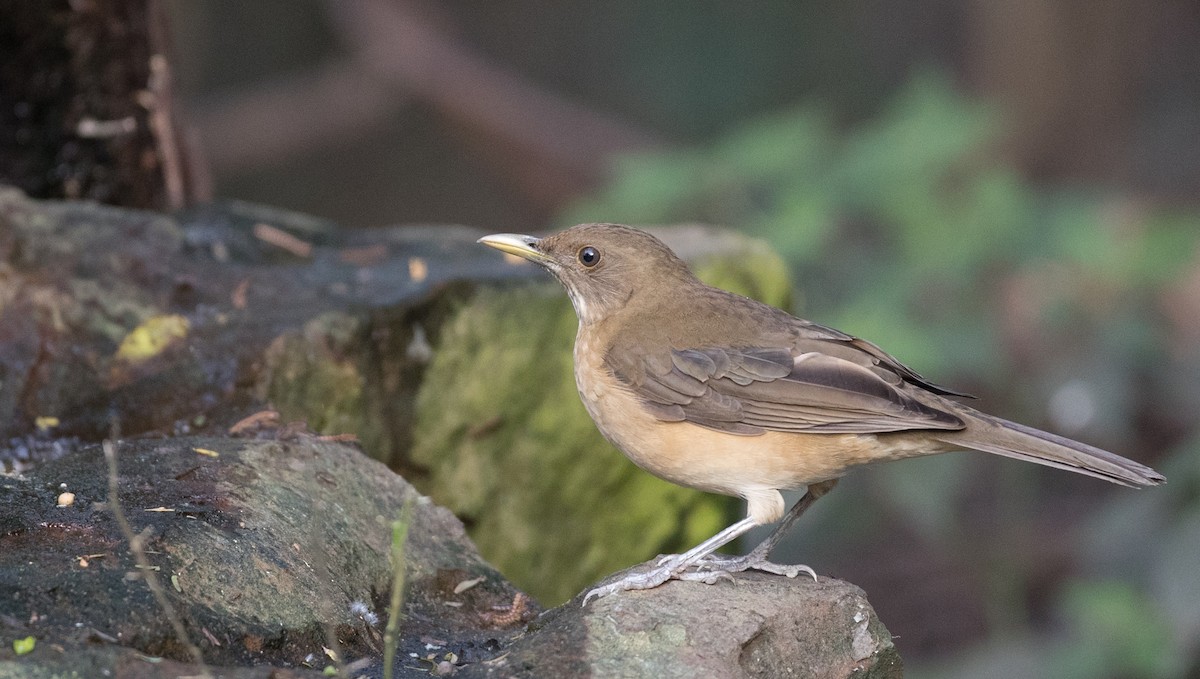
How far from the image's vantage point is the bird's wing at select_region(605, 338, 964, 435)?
380 centimetres

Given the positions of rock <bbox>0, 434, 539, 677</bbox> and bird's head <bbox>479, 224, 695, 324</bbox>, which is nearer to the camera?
rock <bbox>0, 434, 539, 677</bbox>

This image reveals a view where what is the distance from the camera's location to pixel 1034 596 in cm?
868

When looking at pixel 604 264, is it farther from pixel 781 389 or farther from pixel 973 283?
pixel 973 283

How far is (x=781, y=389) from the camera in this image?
13.0 feet

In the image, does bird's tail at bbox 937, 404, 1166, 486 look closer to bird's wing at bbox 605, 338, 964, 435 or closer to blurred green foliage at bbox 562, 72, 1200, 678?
bird's wing at bbox 605, 338, 964, 435

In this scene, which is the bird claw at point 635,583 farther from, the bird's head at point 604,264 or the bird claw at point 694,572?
the bird's head at point 604,264

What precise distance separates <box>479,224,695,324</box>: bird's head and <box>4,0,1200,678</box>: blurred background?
160 centimetres

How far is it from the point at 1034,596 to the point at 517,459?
203 inches

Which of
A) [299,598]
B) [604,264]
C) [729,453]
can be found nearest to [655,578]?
[729,453]

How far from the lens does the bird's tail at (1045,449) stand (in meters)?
3.51

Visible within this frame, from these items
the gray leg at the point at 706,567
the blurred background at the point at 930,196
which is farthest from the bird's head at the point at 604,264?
the blurred background at the point at 930,196

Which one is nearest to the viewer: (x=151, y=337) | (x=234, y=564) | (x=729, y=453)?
(x=234, y=564)

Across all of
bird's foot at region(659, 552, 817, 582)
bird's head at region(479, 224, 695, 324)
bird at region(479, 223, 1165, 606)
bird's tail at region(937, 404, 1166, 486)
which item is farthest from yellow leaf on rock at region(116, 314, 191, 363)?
bird's tail at region(937, 404, 1166, 486)

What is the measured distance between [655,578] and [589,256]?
153cm
